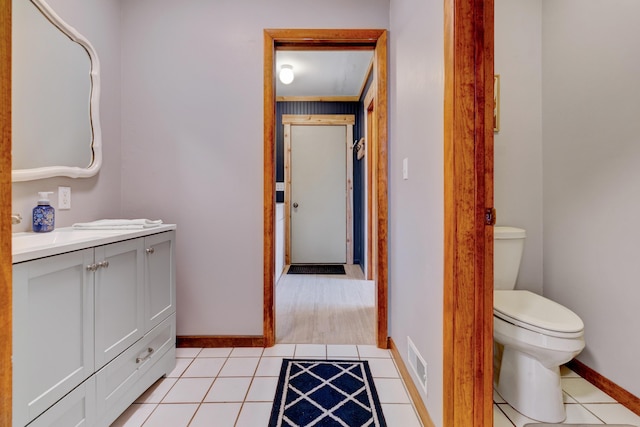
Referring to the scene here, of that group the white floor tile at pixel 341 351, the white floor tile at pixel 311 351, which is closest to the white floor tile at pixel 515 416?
the white floor tile at pixel 341 351

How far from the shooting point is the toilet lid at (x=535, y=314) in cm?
133

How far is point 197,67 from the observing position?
2.10 metres

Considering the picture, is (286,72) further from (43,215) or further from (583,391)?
(583,391)

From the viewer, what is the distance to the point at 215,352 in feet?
6.73

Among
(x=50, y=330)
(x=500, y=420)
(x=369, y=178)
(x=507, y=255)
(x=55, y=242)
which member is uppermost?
(x=369, y=178)

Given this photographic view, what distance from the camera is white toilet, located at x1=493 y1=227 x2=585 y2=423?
132 cm

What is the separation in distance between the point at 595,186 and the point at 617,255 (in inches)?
14.4

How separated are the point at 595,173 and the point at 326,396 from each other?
1805 millimetres

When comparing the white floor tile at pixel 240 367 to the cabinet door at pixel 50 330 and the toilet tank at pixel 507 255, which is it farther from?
the toilet tank at pixel 507 255

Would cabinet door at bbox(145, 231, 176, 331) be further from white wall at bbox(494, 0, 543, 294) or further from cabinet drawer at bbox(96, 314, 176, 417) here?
white wall at bbox(494, 0, 543, 294)

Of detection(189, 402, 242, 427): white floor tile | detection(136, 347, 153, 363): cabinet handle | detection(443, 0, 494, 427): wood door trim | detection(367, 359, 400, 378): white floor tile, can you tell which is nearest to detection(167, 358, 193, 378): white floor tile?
detection(136, 347, 153, 363): cabinet handle

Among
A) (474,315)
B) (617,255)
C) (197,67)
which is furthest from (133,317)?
(617,255)

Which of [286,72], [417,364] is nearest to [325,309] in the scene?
[417,364]

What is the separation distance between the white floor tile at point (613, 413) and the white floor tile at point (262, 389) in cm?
150
